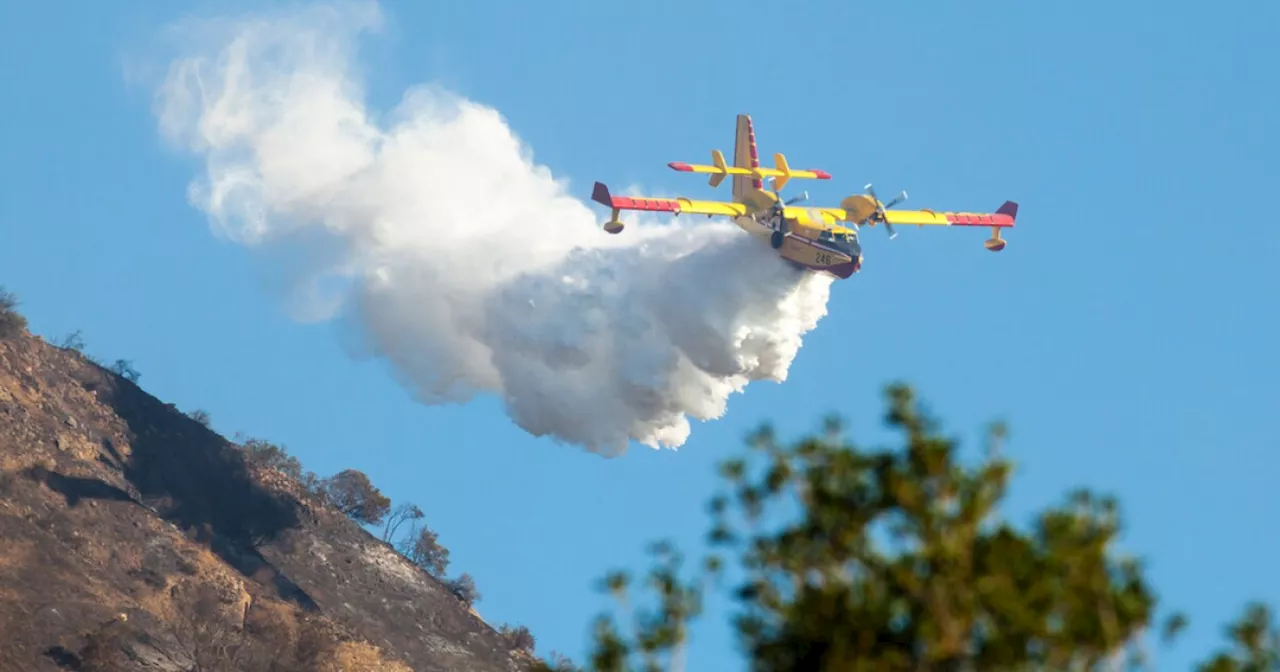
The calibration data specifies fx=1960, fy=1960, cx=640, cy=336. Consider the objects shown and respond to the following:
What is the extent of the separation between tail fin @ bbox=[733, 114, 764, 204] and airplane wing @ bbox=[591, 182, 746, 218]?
2.80 metres

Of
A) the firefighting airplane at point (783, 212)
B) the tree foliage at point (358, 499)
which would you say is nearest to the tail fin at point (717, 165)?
the firefighting airplane at point (783, 212)

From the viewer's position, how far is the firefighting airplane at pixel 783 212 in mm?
69750

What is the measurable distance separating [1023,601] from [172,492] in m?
79.5

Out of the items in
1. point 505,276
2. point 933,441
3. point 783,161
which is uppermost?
point 783,161

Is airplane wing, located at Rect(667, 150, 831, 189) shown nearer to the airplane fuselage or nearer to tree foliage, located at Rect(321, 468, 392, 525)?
the airplane fuselage

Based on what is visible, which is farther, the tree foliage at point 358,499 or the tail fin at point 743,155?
the tree foliage at point 358,499

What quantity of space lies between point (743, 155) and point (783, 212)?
34.4ft

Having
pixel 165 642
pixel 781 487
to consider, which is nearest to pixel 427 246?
pixel 165 642

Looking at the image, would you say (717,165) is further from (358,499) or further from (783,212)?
(358,499)

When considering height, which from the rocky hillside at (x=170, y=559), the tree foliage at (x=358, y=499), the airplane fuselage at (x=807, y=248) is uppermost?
the tree foliage at (x=358, y=499)

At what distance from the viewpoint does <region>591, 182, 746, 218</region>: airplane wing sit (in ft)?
239

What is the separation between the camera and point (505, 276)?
3221 inches

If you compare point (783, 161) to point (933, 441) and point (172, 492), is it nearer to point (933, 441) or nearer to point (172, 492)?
point (172, 492)

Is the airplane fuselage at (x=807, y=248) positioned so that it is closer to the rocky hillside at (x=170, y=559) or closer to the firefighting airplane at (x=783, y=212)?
the firefighting airplane at (x=783, y=212)
